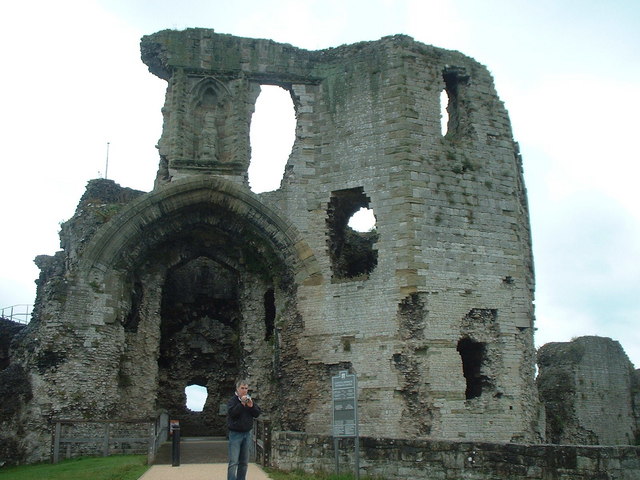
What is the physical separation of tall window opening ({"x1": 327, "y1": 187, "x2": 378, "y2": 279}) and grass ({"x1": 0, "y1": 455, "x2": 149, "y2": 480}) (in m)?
5.58

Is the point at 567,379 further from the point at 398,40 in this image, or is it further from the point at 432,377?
the point at 398,40

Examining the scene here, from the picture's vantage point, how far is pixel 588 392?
21.0m

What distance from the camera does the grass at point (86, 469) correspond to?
10695 millimetres

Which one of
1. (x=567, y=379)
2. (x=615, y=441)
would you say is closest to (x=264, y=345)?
(x=567, y=379)

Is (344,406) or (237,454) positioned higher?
(344,406)

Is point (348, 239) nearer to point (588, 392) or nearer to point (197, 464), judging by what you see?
point (197, 464)

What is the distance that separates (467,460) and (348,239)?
9.21 metres

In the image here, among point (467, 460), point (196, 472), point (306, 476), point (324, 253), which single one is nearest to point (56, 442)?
point (196, 472)

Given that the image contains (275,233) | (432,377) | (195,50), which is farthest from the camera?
(195,50)

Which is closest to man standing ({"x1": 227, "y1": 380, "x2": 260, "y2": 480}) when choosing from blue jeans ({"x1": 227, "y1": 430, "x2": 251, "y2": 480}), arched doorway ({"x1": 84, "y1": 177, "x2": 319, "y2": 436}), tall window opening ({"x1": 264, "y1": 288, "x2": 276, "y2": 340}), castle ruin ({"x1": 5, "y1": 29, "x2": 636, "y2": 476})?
blue jeans ({"x1": 227, "y1": 430, "x2": 251, "y2": 480})

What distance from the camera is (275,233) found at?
53.1 ft

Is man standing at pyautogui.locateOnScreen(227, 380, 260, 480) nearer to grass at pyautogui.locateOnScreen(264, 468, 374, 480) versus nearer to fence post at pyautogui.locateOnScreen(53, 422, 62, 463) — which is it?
grass at pyautogui.locateOnScreen(264, 468, 374, 480)

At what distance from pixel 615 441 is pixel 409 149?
1172 centimetres

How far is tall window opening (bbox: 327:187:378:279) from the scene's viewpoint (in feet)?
52.3
